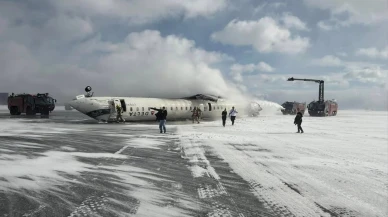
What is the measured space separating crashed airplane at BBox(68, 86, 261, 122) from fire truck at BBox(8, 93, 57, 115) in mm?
19023

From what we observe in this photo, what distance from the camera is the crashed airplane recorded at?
28.4 m

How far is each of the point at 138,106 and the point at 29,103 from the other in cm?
2312

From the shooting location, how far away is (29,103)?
42906 mm

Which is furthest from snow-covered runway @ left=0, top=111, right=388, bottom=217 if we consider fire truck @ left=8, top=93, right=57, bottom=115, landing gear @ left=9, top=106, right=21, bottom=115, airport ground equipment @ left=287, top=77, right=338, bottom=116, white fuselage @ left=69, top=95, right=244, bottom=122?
airport ground equipment @ left=287, top=77, right=338, bottom=116

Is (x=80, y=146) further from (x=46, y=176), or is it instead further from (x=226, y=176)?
(x=226, y=176)

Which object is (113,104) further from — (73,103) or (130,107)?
(73,103)

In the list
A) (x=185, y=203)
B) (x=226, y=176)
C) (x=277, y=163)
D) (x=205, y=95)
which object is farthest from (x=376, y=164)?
(x=205, y=95)

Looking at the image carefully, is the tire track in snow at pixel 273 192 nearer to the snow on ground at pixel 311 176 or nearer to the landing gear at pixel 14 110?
the snow on ground at pixel 311 176

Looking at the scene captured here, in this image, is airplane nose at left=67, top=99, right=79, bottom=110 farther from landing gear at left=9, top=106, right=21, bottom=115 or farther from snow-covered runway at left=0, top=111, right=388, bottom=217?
landing gear at left=9, top=106, right=21, bottom=115

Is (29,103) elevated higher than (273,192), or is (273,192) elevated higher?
(29,103)

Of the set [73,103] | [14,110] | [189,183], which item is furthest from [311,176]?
[14,110]

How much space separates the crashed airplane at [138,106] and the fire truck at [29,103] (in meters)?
19.0

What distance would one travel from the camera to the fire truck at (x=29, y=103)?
4300 cm

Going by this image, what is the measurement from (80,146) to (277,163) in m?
8.76
